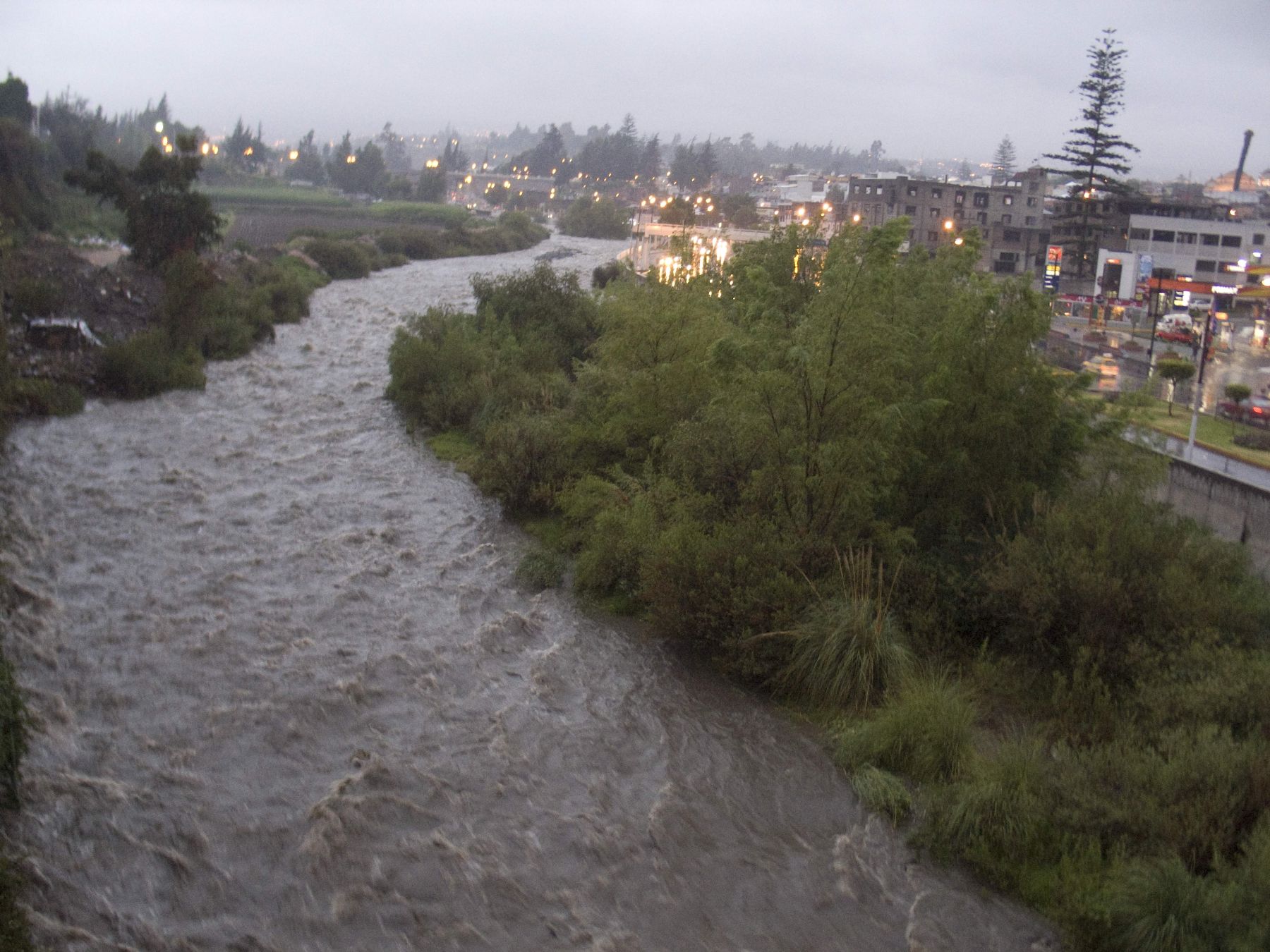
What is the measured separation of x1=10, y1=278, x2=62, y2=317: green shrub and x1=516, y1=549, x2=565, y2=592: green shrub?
18.4m

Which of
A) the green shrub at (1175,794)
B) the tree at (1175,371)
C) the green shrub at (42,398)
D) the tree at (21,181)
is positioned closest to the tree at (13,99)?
the tree at (21,181)

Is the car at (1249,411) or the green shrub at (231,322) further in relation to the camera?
the green shrub at (231,322)

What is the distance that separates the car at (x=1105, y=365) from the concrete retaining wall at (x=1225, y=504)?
9.66 metres

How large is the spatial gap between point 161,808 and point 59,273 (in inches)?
1065

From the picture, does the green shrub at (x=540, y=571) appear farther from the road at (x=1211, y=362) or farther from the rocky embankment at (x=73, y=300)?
the rocky embankment at (x=73, y=300)

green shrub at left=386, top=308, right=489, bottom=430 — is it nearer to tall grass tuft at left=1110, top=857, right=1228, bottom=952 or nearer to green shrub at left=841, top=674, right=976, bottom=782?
green shrub at left=841, top=674, right=976, bottom=782

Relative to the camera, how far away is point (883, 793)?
35.9 feet

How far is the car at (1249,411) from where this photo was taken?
72.7 ft

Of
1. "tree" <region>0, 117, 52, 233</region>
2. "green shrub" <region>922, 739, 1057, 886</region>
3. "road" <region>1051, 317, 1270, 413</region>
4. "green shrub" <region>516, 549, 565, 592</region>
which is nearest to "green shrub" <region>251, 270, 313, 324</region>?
"tree" <region>0, 117, 52, 233</region>

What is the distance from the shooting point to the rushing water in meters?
9.13

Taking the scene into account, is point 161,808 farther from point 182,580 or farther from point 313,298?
point 313,298

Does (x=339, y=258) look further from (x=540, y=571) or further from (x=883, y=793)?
(x=883, y=793)

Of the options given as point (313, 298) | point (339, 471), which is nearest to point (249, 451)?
point (339, 471)

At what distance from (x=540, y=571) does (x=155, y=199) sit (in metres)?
27.4
